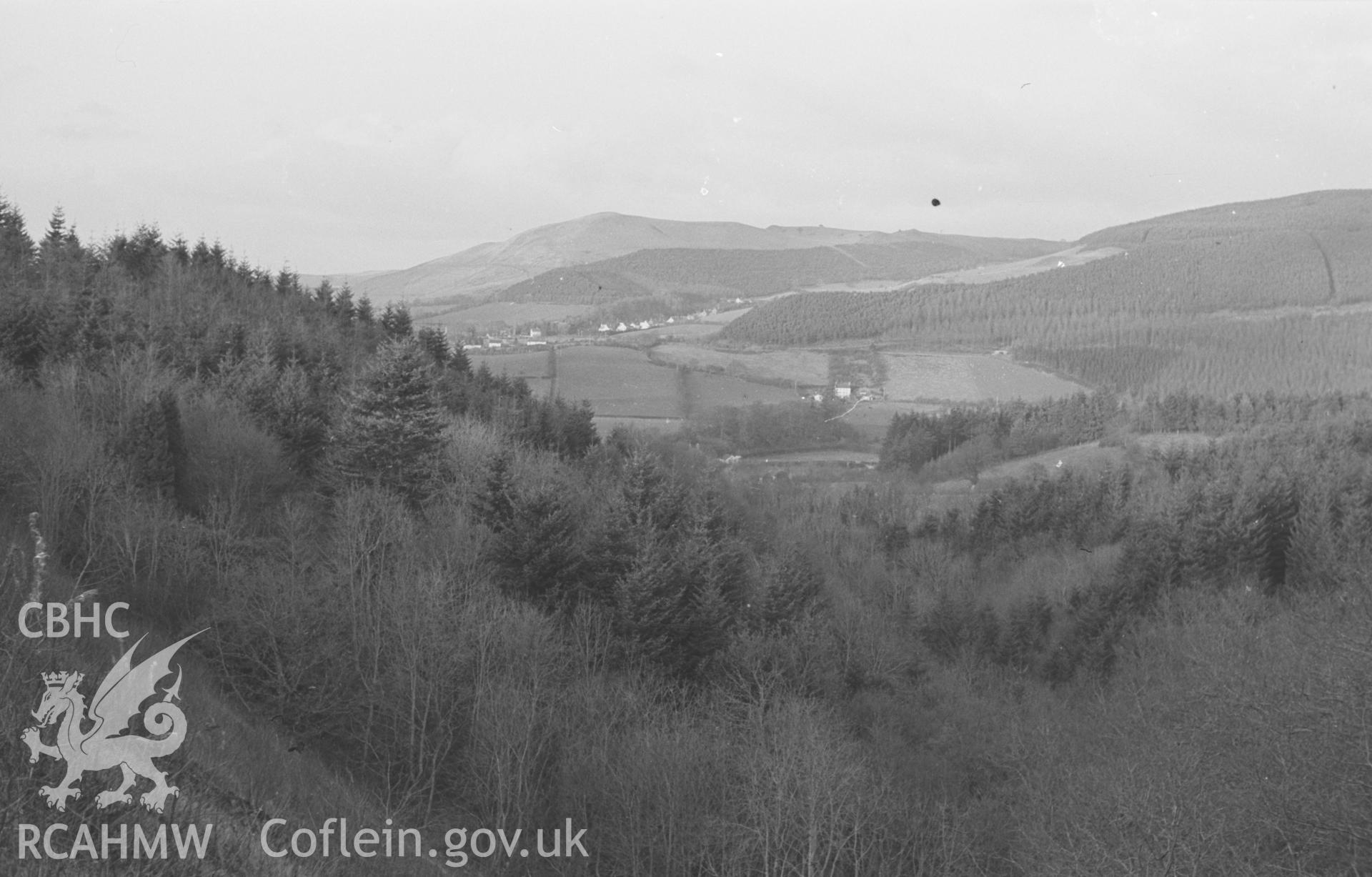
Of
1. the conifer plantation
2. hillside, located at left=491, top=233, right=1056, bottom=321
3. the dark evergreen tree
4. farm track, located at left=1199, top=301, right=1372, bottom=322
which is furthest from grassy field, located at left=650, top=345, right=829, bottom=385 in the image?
the dark evergreen tree

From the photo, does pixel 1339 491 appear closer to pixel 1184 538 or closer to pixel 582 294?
pixel 1184 538

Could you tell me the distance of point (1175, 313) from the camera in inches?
5044

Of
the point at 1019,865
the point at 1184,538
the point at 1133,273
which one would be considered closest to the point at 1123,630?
the point at 1184,538

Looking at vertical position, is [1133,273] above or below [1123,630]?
above

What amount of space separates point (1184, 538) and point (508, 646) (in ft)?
140

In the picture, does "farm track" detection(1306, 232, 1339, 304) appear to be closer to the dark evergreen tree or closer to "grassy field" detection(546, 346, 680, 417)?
"grassy field" detection(546, 346, 680, 417)

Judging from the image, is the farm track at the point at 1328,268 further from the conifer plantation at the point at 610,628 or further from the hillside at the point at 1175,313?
the conifer plantation at the point at 610,628

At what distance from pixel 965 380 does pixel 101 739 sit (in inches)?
4277

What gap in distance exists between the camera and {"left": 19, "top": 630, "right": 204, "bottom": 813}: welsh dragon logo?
6.61 m

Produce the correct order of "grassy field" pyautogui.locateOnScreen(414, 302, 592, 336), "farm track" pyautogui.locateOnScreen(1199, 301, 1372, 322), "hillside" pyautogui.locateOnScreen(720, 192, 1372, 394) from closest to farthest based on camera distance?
"hillside" pyautogui.locateOnScreen(720, 192, 1372, 394) → "grassy field" pyautogui.locateOnScreen(414, 302, 592, 336) → "farm track" pyautogui.locateOnScreen(1199, 301, 1372, 322)

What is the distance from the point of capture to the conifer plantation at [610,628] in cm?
1445

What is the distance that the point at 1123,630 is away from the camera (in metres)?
45.4

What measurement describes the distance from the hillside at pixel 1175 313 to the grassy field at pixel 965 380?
189 inches

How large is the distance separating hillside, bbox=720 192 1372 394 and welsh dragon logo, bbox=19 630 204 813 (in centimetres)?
10853
